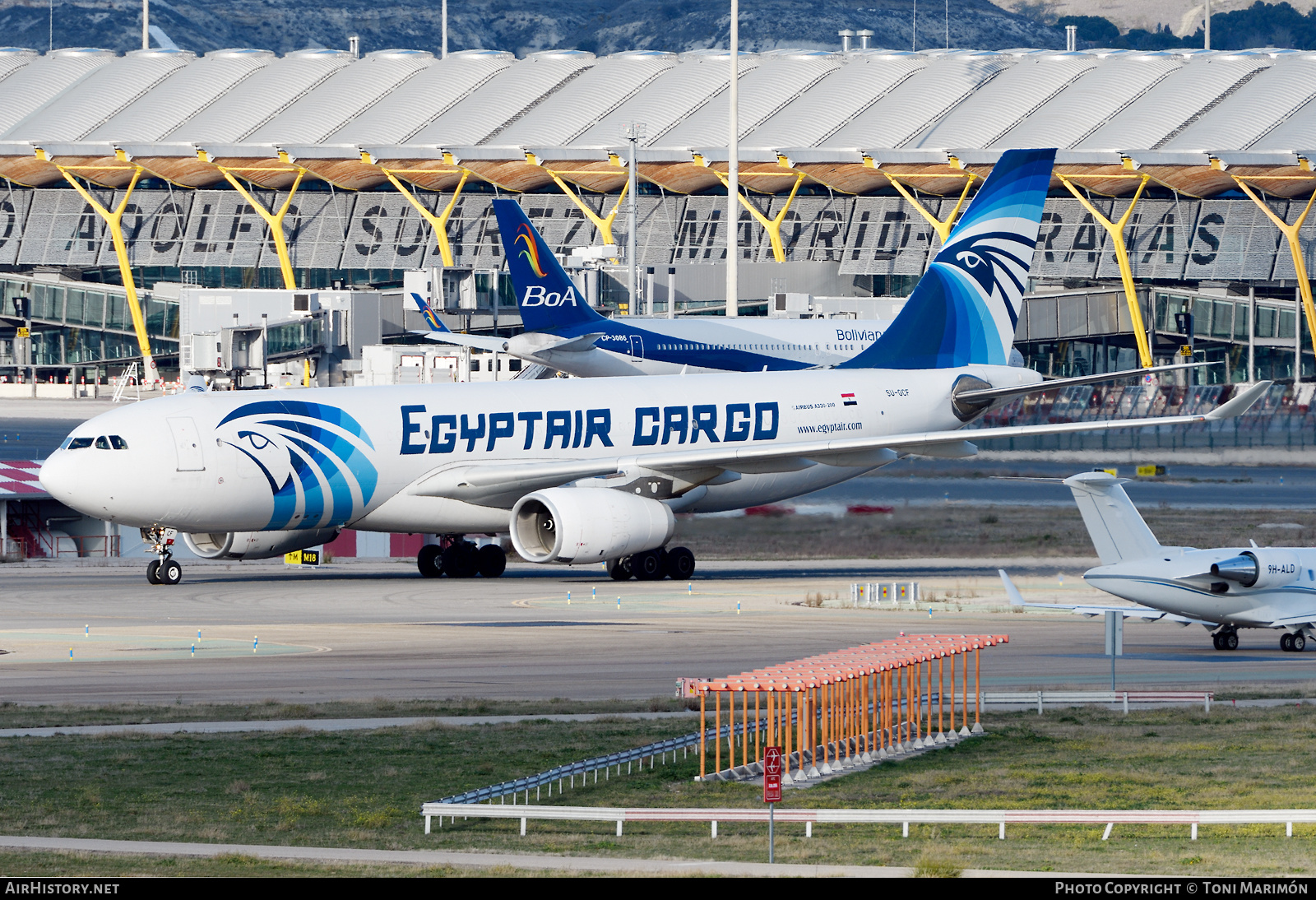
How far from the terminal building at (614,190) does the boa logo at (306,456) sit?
53.5 meters

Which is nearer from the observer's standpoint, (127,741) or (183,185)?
(127,741)

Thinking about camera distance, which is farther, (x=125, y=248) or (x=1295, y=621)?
(x=125, y=248)

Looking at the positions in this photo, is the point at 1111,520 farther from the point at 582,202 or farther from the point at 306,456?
the point at 582,202

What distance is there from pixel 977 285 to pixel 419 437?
1609 centimetres

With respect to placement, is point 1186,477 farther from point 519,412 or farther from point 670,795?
point 670,795

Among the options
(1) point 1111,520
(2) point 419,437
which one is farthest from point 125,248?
(1) point 1111,520

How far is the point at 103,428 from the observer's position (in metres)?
41.9

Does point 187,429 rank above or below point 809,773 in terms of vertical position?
above

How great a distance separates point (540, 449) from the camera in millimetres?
45406

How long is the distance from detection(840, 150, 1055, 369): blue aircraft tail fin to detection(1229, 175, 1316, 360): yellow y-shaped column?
5400 centimetres

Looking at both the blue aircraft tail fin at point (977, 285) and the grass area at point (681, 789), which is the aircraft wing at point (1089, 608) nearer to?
the grass area at point (681, 789)

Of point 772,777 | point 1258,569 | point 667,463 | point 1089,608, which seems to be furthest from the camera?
point 667,463

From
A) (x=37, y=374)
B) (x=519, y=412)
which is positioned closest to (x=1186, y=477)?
(x=519, y=412)

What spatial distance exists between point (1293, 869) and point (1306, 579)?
21.6 m
